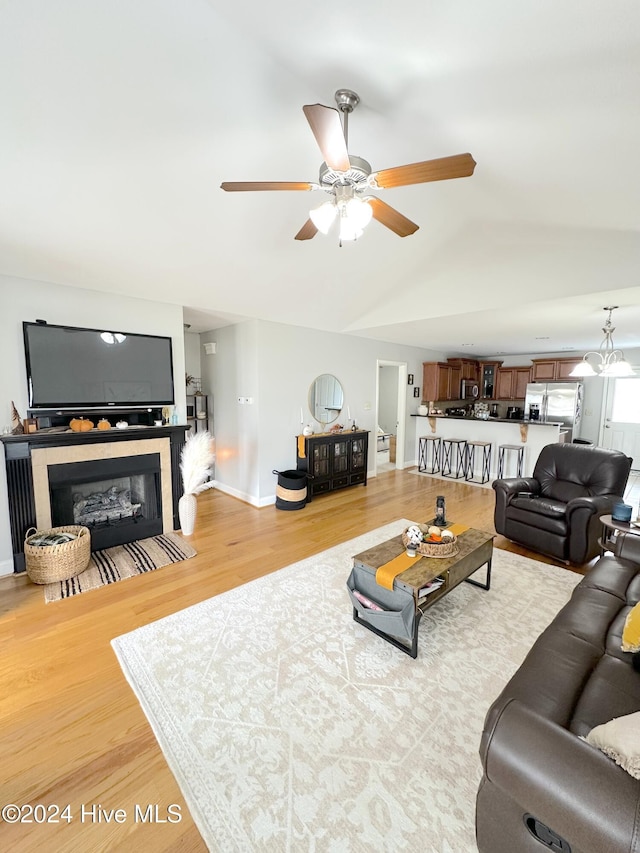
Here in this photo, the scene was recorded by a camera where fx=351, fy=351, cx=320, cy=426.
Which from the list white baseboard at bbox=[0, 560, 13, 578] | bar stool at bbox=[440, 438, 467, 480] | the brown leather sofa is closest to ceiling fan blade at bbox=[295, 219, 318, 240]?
the brown leather sofa

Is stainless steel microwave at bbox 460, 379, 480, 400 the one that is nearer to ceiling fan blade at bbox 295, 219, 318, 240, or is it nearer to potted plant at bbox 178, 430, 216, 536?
potted plant at bbox 178, 430, 216, 536

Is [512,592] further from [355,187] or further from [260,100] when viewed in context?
[260,100]

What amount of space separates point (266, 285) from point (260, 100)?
6.21 feet

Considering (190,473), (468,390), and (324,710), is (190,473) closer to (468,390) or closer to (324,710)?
(324,710)

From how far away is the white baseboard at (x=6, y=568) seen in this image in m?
2.90

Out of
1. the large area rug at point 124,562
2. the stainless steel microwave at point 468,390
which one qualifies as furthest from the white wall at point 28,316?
the stainless steel microwave at point 468,390

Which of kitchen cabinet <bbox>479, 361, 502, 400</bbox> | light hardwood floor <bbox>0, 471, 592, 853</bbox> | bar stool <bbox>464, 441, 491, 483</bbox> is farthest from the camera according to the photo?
kitchen cabinet <bbox>479, 361, 502, 400</bbox>

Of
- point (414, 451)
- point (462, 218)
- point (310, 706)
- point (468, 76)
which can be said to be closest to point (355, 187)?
point (468, 76)

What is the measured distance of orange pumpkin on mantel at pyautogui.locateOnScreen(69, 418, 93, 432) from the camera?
3115mm

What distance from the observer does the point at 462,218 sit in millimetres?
3201

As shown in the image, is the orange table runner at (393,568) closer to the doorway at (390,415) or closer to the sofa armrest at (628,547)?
the sofa armrest at (628,547)

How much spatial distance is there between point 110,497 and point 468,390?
291 inches

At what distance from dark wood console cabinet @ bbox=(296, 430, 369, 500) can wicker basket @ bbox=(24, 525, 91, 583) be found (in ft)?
8.73

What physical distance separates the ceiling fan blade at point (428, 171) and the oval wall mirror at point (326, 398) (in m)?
3.62
